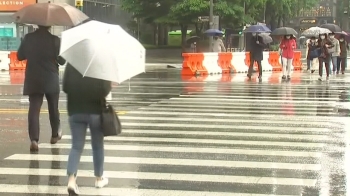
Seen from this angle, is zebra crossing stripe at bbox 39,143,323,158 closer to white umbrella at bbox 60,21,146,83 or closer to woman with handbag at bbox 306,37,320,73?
white umbrella at bbox 60,21,146,83

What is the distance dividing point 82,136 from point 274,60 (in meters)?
24.3

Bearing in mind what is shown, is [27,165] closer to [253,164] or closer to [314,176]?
[253,164]

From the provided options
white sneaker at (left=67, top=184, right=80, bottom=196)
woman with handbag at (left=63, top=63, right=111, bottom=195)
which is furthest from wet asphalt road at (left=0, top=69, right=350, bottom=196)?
woman with handbag at (left=63, top=63, right=111, bottom=195)

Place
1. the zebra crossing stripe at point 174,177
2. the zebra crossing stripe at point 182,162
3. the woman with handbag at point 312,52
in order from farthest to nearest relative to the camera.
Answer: the woman with handbag at point 312,52 < the zebra crossing stripe at point 182,162 < the zebra crossing stripe at point 174,177

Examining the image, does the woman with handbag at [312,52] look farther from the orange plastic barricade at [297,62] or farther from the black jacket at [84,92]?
the black jacket at [84,92]

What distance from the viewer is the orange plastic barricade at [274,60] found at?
29.5 m

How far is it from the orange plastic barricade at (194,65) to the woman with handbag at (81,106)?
1929 centimetres

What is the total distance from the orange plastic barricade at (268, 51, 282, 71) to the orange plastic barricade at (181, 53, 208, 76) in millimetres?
5055

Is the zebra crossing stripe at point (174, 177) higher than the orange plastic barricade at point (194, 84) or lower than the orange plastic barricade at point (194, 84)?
lower

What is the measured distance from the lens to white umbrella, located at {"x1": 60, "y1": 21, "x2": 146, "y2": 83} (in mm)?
5984

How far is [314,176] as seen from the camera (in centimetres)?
722

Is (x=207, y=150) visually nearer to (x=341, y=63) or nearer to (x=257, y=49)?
(x=257, y=49)

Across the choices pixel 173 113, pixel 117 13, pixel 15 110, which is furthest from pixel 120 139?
pixel 117 13

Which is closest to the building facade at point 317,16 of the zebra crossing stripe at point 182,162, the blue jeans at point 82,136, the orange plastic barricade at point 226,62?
the orange plastic barricade at point 226,62
